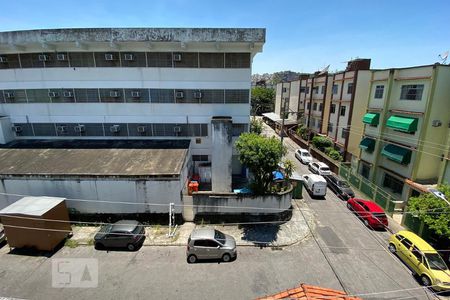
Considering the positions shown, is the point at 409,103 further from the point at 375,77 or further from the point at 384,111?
the point at 375,77

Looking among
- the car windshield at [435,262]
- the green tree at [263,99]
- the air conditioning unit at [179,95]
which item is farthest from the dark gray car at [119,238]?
the green tree at [263,99]

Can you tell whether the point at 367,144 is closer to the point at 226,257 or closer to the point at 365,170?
the point at 365,170

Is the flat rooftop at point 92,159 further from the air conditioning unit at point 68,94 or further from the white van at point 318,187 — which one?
the white van at point 318,187

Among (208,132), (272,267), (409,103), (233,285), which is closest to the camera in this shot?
(233,285)

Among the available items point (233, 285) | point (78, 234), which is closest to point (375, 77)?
point (233, 285)

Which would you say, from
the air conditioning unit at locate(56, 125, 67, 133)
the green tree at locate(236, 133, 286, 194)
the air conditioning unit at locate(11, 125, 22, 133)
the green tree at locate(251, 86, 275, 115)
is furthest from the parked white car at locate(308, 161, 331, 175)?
the green tree at locate(251, 86, 275, 115)

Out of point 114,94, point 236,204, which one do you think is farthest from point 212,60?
point 236,204
